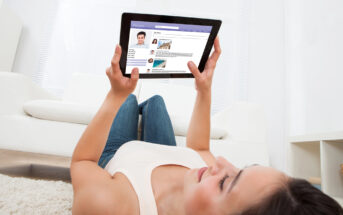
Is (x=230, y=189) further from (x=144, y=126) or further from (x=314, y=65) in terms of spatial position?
(x=314, y=65)

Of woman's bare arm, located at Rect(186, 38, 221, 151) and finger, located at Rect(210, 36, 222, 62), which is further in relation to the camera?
woman's bare arm, located at Rect(186, 38, 221, 151)

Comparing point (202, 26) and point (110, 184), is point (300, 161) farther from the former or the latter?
point (110, 184)

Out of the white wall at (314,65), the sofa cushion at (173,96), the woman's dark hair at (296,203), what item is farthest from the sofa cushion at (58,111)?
the white wall at (314,65)

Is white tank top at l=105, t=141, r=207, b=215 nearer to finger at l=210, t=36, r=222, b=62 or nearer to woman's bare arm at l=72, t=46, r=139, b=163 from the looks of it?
woman's bare arm at l=72, t=46, r=139, b=163

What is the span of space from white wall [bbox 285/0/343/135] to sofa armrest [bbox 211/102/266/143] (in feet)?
2.41

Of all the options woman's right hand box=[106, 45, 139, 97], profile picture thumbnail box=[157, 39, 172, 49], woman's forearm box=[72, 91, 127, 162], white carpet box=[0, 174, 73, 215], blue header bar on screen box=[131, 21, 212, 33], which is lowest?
white carpet box=[0, 174, 73, 215]

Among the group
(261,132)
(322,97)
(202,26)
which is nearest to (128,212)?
(202,26)

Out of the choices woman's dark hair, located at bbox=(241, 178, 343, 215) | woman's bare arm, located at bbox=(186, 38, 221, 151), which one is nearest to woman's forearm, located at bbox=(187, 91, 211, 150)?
woman's bare arm, located at bbox=(186, 38, 221, 151)

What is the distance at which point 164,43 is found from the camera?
69cm

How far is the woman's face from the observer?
15.2 inches

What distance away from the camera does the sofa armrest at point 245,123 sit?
133 cm

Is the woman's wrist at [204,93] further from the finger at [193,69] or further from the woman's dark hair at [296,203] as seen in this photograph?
the woman's dark hair at [296,203]

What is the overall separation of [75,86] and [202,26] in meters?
1.40

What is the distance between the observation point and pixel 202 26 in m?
0.67
